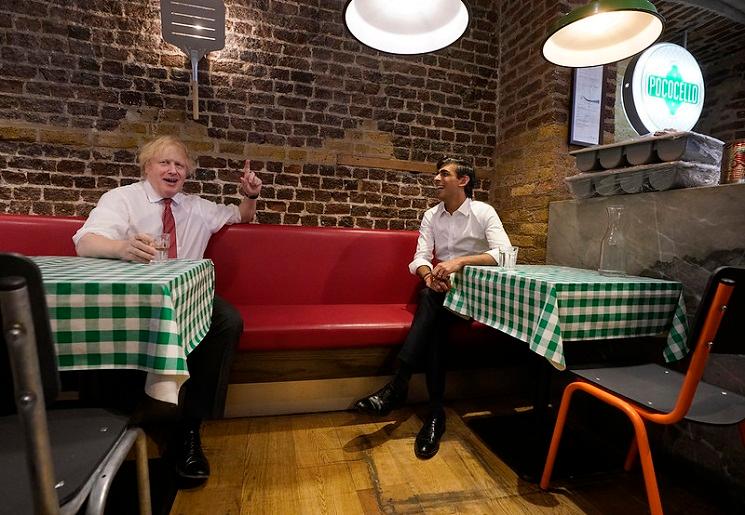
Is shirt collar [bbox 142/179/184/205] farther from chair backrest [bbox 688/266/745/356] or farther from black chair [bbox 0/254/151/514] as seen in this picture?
chair backrest [bbox 688/266/745/356]

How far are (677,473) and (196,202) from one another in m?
2.58

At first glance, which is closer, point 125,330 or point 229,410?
point 125,330

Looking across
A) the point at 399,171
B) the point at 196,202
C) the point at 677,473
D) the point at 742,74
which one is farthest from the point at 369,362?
the point at 742,74

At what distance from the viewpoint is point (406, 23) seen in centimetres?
156

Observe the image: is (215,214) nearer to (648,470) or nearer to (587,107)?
(648,470)

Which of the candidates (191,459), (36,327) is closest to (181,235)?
(191,459)

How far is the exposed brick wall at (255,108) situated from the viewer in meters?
2.47

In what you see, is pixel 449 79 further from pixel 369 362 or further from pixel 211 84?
Result: pixel 369 362

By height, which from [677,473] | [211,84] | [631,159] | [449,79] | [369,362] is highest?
[449,79]

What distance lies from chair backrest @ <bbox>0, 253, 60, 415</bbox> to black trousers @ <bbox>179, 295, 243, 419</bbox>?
858 mm

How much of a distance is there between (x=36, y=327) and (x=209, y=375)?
1.01 meters

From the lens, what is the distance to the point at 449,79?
124 inches

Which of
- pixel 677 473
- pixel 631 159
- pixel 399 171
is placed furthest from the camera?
pixel 399 171

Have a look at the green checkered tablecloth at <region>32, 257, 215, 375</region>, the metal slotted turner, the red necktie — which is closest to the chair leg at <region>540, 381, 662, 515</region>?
the green checkered tablecloth at <region>32, 257, 215, 375</region>
